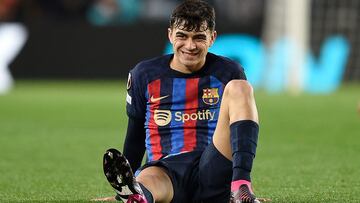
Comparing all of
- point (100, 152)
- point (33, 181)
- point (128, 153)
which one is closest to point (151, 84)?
point (128, 153)

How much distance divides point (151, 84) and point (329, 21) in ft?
46.3

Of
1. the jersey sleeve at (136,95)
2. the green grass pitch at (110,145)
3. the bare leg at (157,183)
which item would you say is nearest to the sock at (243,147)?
the bare leg at (157,183)

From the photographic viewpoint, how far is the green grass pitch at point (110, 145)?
6.06 m

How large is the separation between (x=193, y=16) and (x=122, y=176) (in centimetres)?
96

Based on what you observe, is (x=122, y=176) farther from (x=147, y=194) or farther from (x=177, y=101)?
(x=177, y=101)

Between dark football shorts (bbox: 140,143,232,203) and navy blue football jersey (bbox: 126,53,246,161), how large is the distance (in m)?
0.10

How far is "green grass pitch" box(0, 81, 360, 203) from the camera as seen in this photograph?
239 inches

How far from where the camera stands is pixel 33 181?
654 cm

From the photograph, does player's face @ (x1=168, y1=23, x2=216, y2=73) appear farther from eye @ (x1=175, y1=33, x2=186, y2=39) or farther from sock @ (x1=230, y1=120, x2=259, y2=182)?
sock @ (x1=230, y1=120, x2=259, y2=182)

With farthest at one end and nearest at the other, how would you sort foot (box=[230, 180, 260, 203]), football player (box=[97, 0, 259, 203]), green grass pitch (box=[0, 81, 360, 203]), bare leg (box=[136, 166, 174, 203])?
green grass pitch (box=[0, 81, 360, 203]), bare leg (box=[136, 166, 174, 203]), football player (box=[97, 0, 259, 203]), foot (box=[230, 180, 260, 203])

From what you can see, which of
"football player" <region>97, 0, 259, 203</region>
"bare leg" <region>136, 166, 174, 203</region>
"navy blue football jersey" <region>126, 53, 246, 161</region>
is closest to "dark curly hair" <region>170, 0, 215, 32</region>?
"football player" <region>97, 0, 259, 203</region>

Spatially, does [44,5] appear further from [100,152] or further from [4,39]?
[100,152]

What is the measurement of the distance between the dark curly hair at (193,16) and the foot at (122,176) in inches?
33.3

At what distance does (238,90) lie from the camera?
4520 mm
